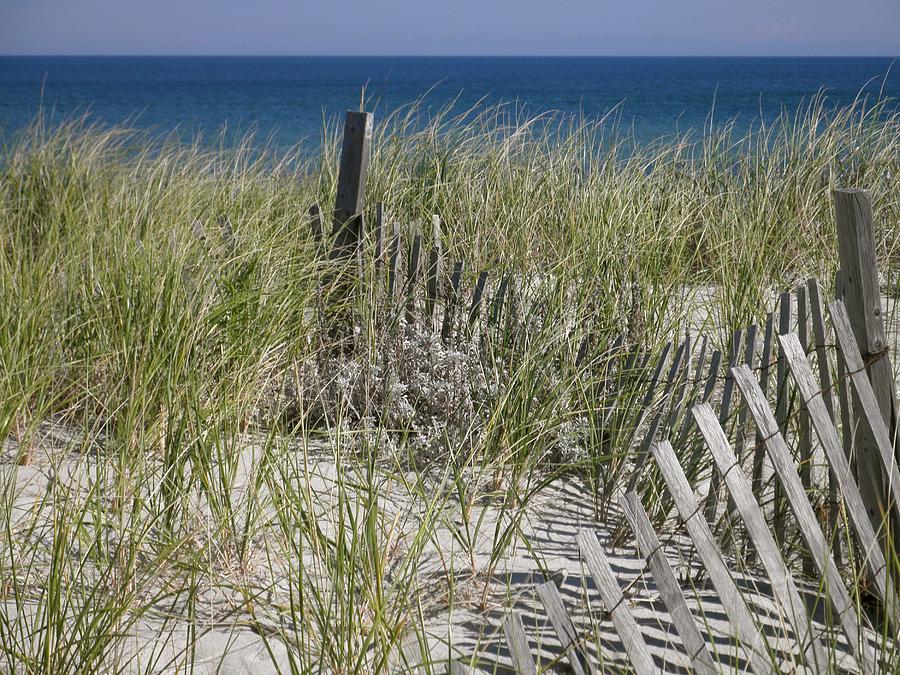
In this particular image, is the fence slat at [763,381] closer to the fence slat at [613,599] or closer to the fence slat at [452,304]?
the fence slat at [613,599]

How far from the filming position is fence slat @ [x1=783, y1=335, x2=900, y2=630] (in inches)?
64.2

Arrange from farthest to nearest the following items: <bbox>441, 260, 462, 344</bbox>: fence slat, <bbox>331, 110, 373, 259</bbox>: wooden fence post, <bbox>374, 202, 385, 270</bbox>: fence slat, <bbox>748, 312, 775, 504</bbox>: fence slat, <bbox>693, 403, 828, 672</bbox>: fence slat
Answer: <bbox>331, 110, 373, 259</bbox>: wooden fence post
<bbox>374, 202, 385, 270</bbox>: fence slat
<bbox>441, 260, 462, 344</bbox>: fence slat
<bbox>748, 312, 775, 504</bbox>: fence slat
<bbox>693, 403, 828, 672</bbox>: fence slat

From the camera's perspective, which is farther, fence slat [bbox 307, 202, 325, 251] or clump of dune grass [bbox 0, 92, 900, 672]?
fence slat [bbox 307, 202, 325, 251]

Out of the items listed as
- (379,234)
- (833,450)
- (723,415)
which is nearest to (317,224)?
(379,234)

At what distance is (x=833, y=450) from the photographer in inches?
64.5

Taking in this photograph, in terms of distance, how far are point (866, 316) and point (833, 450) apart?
304mm

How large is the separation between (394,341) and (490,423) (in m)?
0.70

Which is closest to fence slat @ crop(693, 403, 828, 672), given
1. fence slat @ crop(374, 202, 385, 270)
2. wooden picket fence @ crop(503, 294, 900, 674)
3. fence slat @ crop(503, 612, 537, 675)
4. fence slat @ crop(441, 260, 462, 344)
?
wooden picket fence @ crop(503, 294, 900, 674)

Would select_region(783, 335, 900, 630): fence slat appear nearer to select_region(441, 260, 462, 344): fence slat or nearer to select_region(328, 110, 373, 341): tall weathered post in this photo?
select_region(441, 260, 462, 344): fence slat

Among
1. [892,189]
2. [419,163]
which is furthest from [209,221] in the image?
[892,189]

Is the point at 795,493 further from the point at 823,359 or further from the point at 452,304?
the point at 452,304

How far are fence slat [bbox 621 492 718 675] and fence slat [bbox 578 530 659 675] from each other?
0.22 feet

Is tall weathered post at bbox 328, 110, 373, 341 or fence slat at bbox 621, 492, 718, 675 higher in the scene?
tall weathered post at bbox 328, 110, 373, 341

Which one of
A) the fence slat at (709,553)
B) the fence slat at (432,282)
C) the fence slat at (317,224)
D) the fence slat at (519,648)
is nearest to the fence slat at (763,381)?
the fence slat at (709,553)
